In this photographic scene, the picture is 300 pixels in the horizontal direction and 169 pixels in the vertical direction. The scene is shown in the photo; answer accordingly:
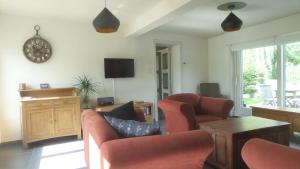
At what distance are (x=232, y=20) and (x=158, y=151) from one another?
2723 mm

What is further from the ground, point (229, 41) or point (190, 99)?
point (229, 41)

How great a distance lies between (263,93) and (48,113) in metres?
4.73

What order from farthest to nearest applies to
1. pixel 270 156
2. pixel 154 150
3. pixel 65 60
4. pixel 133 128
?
1. pixel 65 60
2. pixel 133 128
3. pixel 154 150
4. pixel 270 156

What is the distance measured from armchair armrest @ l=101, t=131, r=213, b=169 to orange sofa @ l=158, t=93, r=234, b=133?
6.14ft

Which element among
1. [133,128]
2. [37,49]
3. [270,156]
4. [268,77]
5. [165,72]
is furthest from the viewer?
[165,72]

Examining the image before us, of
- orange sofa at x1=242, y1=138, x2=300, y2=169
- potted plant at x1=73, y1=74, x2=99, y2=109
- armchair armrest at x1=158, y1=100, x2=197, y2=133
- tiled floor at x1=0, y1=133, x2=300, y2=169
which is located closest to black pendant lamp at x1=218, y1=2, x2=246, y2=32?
armchair armrest at x1=158, y1=100, x2=197, y2=133

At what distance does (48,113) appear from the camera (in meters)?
3.91

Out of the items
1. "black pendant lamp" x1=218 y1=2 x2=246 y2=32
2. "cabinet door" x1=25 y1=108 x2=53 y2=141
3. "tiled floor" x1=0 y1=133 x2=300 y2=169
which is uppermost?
"black pendant lamp" x1=218 y1=2 x2=246 y2=32

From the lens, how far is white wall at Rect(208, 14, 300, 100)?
4542 mm

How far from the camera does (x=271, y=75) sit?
5.04 meters

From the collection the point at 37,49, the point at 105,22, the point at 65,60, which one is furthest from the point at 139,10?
the point at 37,49

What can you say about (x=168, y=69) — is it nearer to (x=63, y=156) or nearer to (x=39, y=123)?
(x=39, y=123)

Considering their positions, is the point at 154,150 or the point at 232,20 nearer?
the point at 154,150

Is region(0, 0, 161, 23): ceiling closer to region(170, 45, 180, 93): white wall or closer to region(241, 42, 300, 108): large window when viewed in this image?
region(170, 45, 180, 93): white wall
